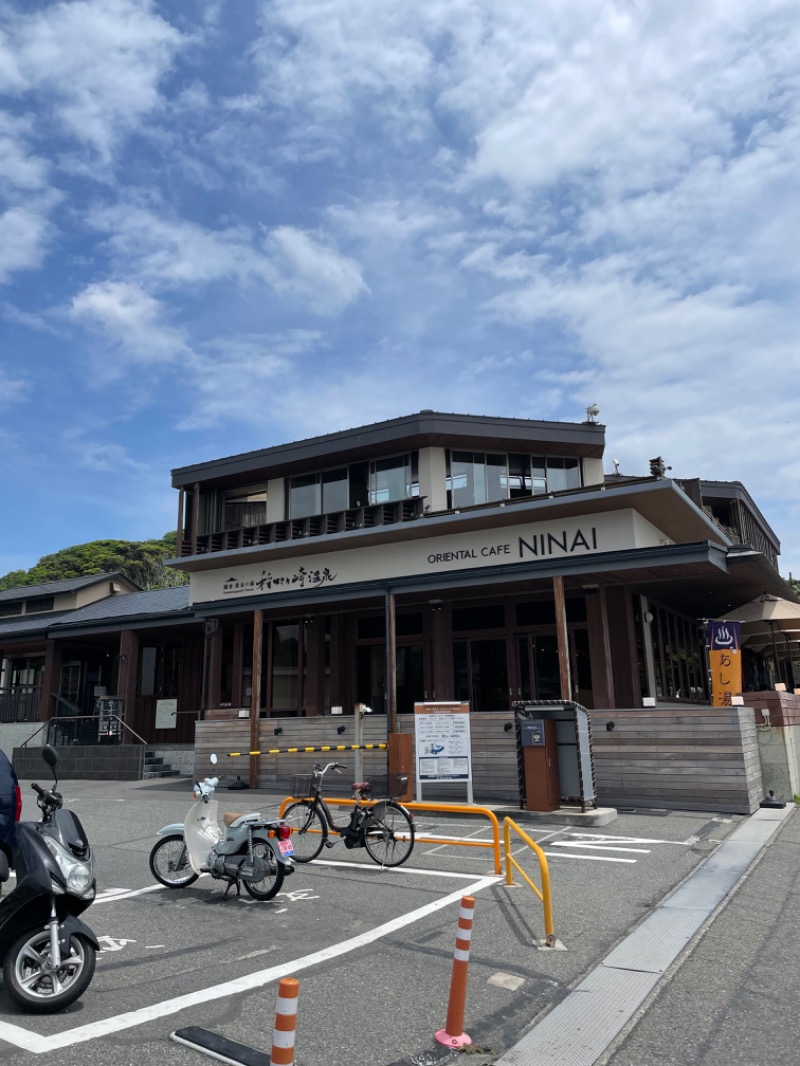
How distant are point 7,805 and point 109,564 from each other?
62866mm

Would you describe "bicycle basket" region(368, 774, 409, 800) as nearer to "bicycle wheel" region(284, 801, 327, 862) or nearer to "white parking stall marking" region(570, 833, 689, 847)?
"bicycle wheel" region(284, 801, 327, 862)

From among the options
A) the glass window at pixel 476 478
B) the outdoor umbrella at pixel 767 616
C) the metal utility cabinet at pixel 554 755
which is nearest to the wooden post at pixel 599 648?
the outdoor umbrella at pixel 767 616

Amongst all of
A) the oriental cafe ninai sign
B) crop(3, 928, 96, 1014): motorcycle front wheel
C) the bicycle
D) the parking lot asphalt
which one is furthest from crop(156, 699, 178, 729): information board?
crop(3, 928, 96, 1014): motorcycle front wheel

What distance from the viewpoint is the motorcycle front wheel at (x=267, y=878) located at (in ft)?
25.3

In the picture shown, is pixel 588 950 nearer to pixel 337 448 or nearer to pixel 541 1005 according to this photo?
pixel 541 1005

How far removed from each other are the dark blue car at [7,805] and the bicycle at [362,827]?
9.75 ft

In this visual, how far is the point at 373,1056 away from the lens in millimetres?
4273

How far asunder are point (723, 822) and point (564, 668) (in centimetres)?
381

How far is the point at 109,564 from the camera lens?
67.2m

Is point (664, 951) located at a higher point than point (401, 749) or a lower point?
lower

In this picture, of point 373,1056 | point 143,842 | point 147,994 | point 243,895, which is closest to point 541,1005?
A: point 373,1056

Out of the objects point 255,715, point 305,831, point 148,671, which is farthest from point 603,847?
point 148,671

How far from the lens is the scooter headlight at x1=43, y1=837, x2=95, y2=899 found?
507 centimetres

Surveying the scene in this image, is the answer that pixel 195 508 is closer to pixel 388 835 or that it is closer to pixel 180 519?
pixel 180 519
